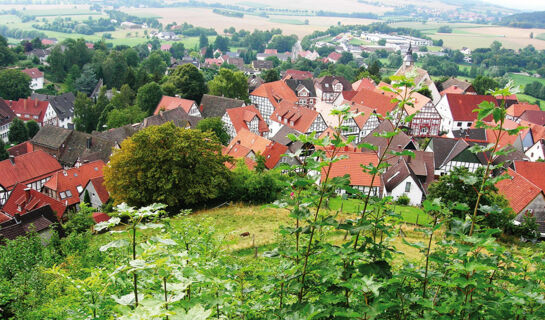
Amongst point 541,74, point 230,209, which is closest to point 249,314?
point 230,209

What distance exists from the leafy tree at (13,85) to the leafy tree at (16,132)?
21.0m

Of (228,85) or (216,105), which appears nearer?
(216,105)

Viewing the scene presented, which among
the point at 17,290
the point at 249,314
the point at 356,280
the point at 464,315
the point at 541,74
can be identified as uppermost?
the point at 356,280

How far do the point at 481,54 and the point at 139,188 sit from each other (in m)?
162

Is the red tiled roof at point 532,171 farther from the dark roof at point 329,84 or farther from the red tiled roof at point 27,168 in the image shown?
the dark roof at point 329,84

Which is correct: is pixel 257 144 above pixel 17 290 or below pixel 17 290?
below

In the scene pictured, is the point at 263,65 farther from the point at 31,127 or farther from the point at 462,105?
the point at 462,105

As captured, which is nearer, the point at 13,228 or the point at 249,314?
the point at 249,314

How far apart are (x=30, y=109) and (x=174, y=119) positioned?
107 ft

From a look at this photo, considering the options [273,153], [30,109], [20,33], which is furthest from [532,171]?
[20,33]

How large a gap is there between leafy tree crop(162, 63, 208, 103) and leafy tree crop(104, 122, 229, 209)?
34.1 m

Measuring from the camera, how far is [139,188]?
27.3 meters

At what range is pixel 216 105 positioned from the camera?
187 feet

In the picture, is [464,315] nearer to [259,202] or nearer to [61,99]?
[259,202]
